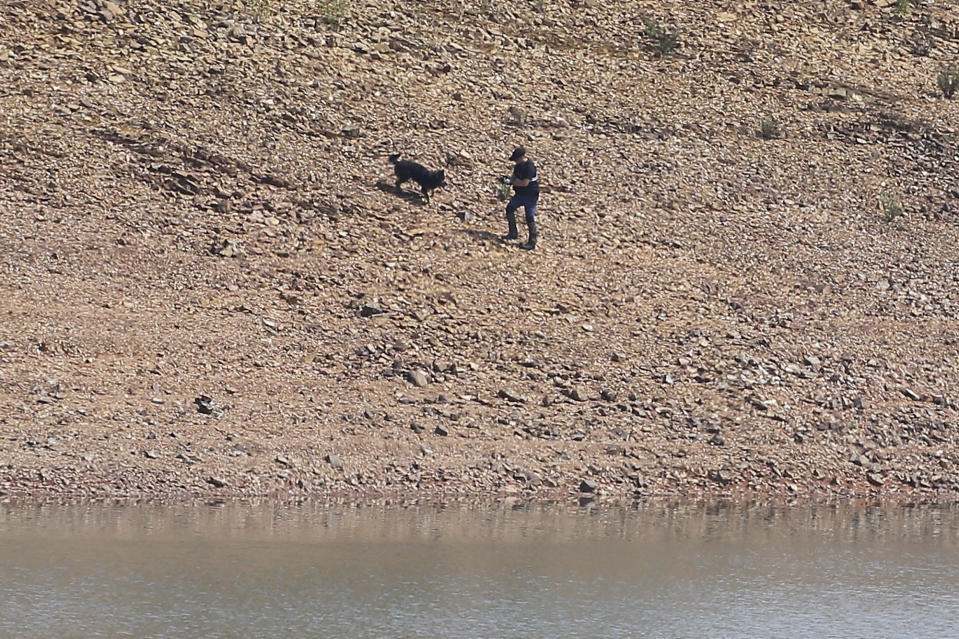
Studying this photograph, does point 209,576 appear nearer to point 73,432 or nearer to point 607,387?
point 73,432

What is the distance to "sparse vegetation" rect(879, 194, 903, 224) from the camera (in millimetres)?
18641

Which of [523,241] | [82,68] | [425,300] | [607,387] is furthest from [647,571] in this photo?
[82,68]

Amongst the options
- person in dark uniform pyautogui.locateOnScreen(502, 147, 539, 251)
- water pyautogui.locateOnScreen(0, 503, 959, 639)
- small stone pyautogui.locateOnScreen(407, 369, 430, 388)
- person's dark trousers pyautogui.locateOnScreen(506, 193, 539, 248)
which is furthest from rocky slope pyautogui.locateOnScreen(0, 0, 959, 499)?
water pyautogui.locateOnScreen(0, 503, 959, 639)

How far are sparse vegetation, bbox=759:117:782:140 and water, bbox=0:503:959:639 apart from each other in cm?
1056

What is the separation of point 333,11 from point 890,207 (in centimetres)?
898

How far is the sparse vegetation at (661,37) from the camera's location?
890 inches

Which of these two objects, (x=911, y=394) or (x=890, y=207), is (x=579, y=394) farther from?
(x=890, y=207)

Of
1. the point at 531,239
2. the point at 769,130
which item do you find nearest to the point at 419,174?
the point at 531,239

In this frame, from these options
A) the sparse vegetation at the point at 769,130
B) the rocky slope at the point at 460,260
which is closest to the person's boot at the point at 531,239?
the rocky slope at the point at 460,260

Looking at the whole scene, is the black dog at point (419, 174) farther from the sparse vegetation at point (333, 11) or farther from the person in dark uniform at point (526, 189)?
the sparse vegetation at point (333, 11)

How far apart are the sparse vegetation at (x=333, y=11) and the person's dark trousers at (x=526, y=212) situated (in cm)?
605

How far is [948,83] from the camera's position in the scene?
2272 centimetres

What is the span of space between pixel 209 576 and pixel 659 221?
10.4m

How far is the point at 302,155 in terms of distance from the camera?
17.0 meters
